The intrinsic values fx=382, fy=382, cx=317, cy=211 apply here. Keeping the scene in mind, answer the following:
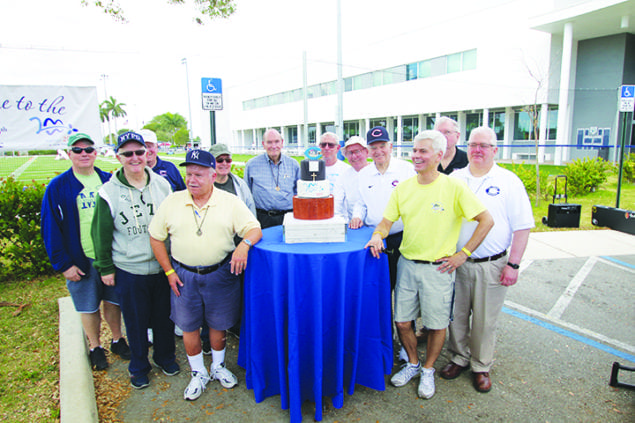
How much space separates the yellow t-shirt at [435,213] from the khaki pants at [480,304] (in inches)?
13.4

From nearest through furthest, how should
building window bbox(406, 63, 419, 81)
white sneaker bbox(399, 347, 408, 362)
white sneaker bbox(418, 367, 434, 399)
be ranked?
white sneaker bbox(418, 367, 434, 399)
white sneaker bbox(399, 347, 408, 362)
building window bbox(406, 63, 419, 81)

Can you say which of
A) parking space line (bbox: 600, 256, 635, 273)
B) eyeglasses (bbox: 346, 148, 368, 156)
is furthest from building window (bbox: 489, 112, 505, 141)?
eyeglasses (bbox: 346, 148, 368, 156)

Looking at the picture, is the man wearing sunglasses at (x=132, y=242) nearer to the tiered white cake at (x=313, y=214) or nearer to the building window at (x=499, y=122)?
the tiered white cake at (x=313, y=214)

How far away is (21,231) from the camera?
5.24m

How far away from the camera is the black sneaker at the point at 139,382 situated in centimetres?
329

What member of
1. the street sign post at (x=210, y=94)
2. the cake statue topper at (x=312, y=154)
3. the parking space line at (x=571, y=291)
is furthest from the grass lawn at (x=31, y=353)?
the parking space line at (x=571, y=291)

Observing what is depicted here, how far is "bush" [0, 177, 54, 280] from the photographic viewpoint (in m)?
5.11

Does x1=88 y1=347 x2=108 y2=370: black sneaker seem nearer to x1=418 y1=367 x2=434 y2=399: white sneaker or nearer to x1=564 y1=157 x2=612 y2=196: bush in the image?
x1=418 y1=367 x2=434 y2=399: white sneaker

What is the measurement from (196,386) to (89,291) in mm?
1302

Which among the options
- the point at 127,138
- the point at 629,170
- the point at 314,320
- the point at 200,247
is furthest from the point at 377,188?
the point at 629,170

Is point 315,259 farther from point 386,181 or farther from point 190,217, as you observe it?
point 386,181

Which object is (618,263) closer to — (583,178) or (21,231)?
(583,178)

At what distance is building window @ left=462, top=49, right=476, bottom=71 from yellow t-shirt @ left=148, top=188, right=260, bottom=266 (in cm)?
2531

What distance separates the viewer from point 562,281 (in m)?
5.54
